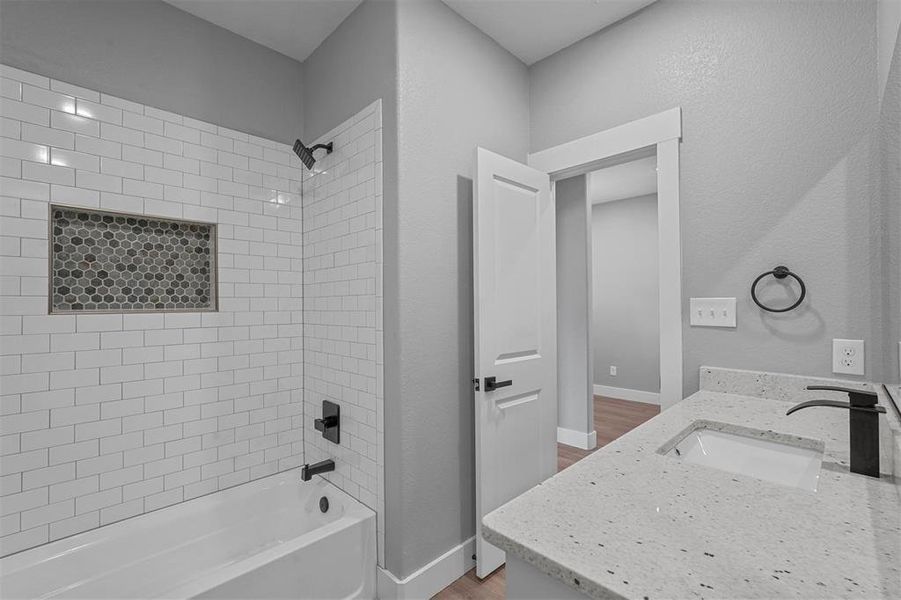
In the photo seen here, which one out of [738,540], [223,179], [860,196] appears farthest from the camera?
[223,179]

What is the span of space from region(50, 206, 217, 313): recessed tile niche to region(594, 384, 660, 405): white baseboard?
4.98 meters

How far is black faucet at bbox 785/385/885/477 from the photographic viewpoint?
2.96 feet

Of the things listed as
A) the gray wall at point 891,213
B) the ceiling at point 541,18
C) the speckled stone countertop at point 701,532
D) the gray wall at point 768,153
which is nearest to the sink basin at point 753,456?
the speckled stone countertop at point 701,532

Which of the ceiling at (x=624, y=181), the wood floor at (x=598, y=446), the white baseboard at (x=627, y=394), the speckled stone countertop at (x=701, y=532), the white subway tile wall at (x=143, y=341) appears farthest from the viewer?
the white baseboard at (x=627, y=394)

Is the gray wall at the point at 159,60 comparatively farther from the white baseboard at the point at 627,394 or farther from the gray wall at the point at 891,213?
the white baseboard at the point at 627,394

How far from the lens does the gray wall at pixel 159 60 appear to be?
167 centimetres

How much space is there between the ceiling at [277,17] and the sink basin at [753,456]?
2.42m

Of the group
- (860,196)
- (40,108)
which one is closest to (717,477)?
(860,196)

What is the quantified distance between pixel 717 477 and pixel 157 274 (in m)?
2.39

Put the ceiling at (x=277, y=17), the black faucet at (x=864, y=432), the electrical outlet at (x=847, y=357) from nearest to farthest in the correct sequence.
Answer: the black faucet at (x=864, y=432)
the electrical outlet at (x=847, y=357)
the ceiling at (x=277, y=17)

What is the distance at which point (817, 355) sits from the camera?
5.13ft

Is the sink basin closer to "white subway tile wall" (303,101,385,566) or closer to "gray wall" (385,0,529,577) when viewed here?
"gray wall" (385,0,529,577)

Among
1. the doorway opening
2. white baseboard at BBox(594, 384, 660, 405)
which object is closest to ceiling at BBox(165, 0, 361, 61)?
the doorway opening

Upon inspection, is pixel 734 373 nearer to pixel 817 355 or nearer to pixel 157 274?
pixel 817 355
